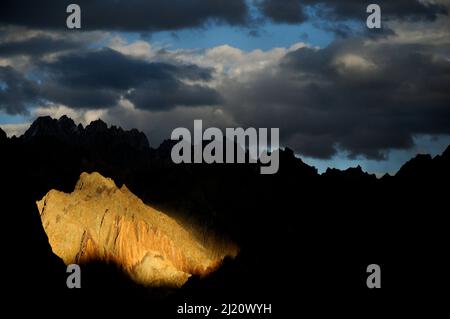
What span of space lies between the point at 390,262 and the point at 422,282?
50.9ft

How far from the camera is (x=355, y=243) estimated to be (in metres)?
192

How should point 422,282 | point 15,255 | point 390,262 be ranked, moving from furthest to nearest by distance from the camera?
point 390,262 → point 422,282 → point 15,255

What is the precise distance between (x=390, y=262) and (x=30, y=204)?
12999 centimetres

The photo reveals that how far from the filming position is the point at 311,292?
589 ft

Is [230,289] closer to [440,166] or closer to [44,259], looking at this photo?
[440,166]
